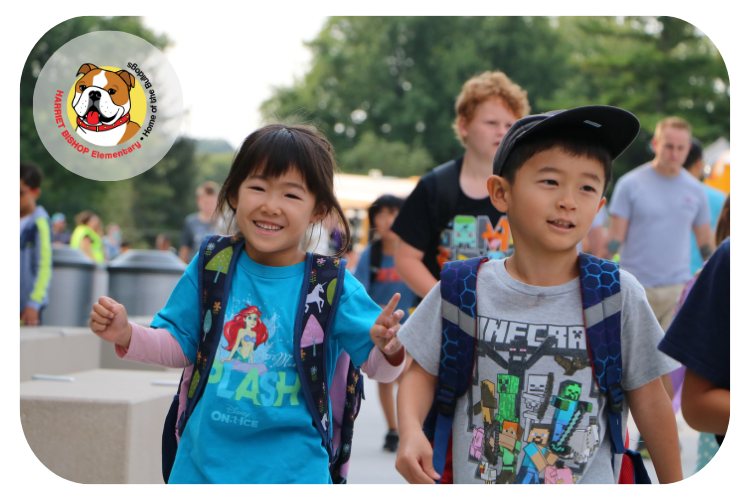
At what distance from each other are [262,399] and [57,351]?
12.2ft

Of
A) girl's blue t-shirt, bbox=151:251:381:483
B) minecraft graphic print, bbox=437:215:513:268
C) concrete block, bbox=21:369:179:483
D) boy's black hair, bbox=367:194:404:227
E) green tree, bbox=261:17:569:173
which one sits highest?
green tree, bbox=261:17:569:173

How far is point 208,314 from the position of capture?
236cm

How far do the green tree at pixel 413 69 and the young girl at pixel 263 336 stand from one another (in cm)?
1525

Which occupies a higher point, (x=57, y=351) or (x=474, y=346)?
(x=474, y=346)

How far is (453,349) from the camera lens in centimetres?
209

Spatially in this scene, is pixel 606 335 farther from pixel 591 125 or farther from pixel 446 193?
pixel 446 193

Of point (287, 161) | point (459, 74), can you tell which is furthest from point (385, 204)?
point (459, 74)

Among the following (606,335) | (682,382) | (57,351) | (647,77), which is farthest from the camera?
(647,77)

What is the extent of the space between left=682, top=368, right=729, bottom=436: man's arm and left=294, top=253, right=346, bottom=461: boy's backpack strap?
1.03m

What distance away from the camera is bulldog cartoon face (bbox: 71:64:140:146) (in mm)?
2674

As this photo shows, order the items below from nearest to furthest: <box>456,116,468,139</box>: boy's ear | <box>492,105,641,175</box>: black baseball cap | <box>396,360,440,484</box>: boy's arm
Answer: <box>396,360,440,484</box>: boy's arm, <box>492,105,641,175</box>: black baseball cap, <box>456,116,468,139</box>: boy's ear

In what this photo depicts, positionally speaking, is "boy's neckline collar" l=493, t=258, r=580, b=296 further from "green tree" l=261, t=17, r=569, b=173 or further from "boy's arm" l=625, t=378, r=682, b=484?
"green tree" l=261, t=17, r=569, b=173

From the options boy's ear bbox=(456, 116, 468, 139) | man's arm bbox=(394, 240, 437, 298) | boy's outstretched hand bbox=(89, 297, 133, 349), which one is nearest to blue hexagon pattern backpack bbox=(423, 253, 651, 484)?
boy's outstretched hand bbox=(89, 297, 133, 349)

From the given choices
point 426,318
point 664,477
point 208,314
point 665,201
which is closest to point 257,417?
point 208,314
